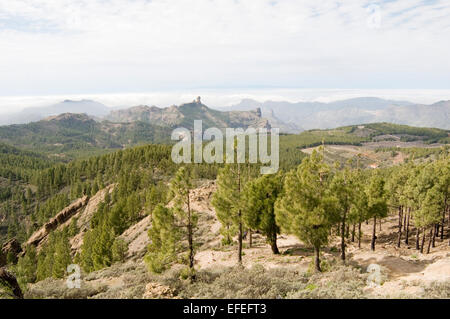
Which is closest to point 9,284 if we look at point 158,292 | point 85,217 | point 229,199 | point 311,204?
point 158,292

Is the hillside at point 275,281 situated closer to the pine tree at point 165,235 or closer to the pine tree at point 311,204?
the pine tree at point 165,235

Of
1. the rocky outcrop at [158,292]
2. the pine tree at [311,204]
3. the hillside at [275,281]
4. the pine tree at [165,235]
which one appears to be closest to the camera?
the hillside at [275,281]

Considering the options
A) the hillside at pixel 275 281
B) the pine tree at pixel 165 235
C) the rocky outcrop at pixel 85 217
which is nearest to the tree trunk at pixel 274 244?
the hillside at pixel 275 281

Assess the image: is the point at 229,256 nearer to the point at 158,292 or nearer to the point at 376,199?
the point at 158,292

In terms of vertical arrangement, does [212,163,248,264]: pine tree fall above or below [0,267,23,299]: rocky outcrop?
above

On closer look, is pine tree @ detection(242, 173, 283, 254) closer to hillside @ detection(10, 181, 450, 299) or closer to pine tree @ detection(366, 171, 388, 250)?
hillside @ detection(10, 181, 450, 299)

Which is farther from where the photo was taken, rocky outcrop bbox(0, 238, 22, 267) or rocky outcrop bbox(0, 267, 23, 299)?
rocky outcrop bbox(0, 238, 22, 267)

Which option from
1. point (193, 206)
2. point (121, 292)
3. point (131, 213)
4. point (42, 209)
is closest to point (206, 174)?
point (131, 213)

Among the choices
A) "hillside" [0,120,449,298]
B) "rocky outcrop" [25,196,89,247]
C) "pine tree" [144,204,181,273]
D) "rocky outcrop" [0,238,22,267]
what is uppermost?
"pine tree" [144,204,181,273]

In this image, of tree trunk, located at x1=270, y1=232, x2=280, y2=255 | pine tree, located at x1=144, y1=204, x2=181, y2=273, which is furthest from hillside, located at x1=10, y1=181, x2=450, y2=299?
pine tree, located at x1=144, y1=204, x2=181, y2=273

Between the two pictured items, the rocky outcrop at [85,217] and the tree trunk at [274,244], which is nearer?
the tree trunk at [274,244]

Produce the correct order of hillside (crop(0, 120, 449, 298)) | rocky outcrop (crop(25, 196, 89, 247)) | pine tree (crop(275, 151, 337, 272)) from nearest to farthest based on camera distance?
hillside (crop(0, 120, 449, 298)) < pine tree (crop(275, 151, 337, 272)) < rocky outcrop (crop(25, 196, 89, 247))
